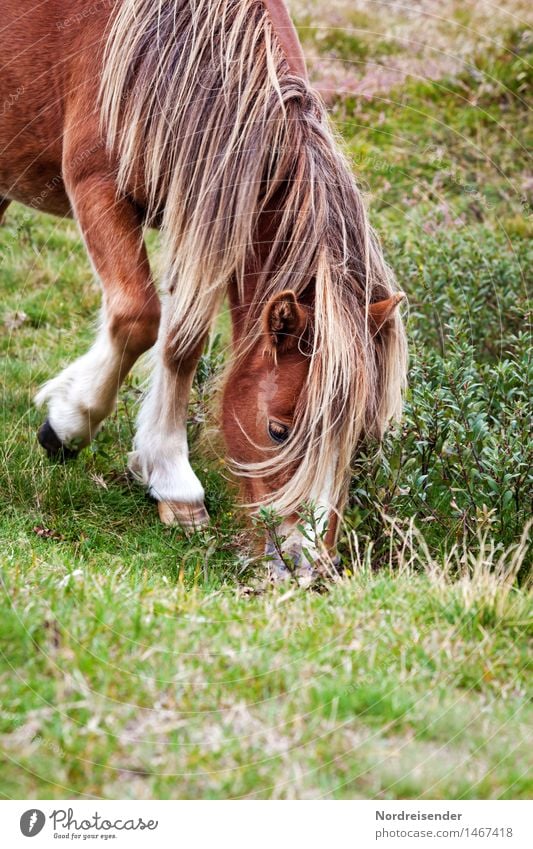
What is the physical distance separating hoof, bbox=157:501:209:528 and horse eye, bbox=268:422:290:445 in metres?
1.02

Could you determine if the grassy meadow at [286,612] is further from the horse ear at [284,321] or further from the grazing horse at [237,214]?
the horse ear at [284,321]

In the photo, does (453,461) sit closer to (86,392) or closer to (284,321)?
(284,321)

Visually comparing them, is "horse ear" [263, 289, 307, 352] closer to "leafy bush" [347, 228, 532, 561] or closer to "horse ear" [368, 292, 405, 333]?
"horse ear" [368, 292, 405, 333]

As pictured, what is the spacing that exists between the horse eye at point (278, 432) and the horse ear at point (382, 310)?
1.72ft

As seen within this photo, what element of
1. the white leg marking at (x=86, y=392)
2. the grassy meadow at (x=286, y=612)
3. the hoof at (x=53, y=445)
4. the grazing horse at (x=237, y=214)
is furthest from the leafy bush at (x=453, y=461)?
the hoof at (x=53, y=445)

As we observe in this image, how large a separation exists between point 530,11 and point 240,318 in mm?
7174

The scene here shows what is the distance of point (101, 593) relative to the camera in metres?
3.15

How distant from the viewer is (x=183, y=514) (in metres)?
4.64

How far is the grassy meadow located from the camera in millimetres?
2609

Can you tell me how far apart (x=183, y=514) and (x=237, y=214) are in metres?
1.63

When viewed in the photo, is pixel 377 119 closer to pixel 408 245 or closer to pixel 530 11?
pixel 408 245

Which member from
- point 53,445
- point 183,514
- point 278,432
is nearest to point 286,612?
point 278,432

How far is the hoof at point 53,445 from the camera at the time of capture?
4660mm

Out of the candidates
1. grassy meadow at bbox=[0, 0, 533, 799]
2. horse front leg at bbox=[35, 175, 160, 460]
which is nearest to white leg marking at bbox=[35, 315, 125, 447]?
horse front leg at bbox=[35, 175, 160, 460]
